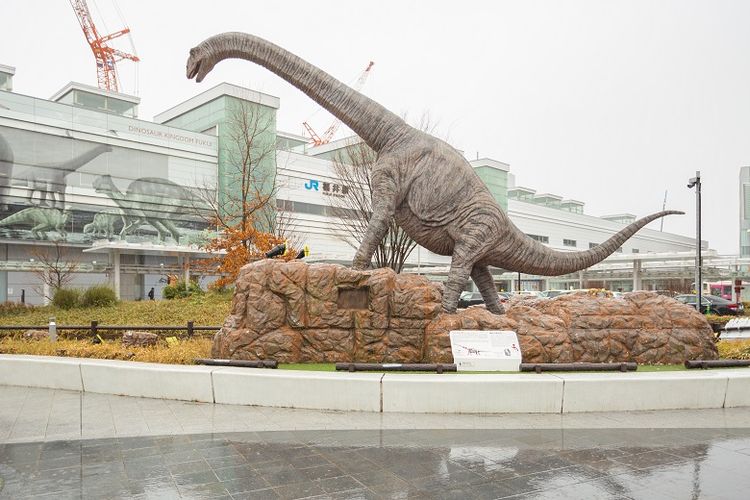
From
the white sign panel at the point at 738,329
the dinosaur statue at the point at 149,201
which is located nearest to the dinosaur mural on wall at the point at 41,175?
the dinosaur statue at the point at 149,201

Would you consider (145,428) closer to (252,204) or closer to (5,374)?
(5,374)

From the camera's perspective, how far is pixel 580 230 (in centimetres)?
6444

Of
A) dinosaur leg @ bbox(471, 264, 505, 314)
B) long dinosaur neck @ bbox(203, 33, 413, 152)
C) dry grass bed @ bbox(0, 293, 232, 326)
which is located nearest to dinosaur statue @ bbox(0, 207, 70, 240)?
dry grass bed @ bbox(0, 293, 232, 326)

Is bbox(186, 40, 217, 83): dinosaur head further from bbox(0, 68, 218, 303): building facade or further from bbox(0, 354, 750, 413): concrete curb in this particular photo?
bbox(0, 68, 218, 303): building facade

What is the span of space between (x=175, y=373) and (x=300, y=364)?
1698mm

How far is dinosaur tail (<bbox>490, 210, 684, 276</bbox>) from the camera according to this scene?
864 centimetres

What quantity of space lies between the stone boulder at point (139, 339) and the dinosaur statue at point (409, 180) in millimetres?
5074

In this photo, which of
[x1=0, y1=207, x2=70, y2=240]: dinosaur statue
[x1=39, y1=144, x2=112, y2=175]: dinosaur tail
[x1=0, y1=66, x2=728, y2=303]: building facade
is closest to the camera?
[x1=0, y1=66, x2=728, y2=303]: building facade

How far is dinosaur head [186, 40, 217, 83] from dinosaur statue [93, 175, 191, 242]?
30.1 m

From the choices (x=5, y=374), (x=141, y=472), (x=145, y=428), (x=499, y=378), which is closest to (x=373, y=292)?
(x=499, y=378)

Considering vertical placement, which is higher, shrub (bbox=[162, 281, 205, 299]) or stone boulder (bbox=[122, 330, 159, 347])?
shrub (bbox=[162, 281, 205, 299])

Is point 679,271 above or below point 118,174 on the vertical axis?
below

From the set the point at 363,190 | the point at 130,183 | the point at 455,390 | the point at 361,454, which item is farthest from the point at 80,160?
the point at 361,454

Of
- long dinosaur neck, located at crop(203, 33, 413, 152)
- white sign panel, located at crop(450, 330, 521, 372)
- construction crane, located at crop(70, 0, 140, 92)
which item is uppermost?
construction crane, located at crop(70, 0, 140, 92)
